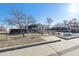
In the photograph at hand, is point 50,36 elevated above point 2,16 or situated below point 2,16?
below

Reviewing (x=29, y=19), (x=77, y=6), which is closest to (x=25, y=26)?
(x=29, y=19)

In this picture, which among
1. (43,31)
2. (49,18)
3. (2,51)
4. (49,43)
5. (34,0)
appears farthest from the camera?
(43,31)

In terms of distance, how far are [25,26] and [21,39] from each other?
0.63 metres

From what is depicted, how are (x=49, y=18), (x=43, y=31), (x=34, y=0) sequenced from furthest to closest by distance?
(x=43, y=31)
(x=49, y=18)
(x=34, y=0)

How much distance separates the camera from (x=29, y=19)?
4398 mm

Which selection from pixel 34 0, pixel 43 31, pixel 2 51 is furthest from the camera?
pixel 43 31

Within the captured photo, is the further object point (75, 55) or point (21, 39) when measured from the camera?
point (21, 39)

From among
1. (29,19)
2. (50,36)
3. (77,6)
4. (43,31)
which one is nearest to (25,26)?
(29,19)

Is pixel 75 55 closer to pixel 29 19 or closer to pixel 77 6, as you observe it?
pixel 77 6

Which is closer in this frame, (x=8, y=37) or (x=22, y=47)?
(x=22, y=47)

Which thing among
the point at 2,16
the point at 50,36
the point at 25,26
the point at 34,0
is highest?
the point at 34,0

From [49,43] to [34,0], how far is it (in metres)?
1.86

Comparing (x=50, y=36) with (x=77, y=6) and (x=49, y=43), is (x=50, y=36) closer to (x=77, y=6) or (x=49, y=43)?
(x=49, y=43)

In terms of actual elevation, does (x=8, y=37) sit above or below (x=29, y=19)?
below
